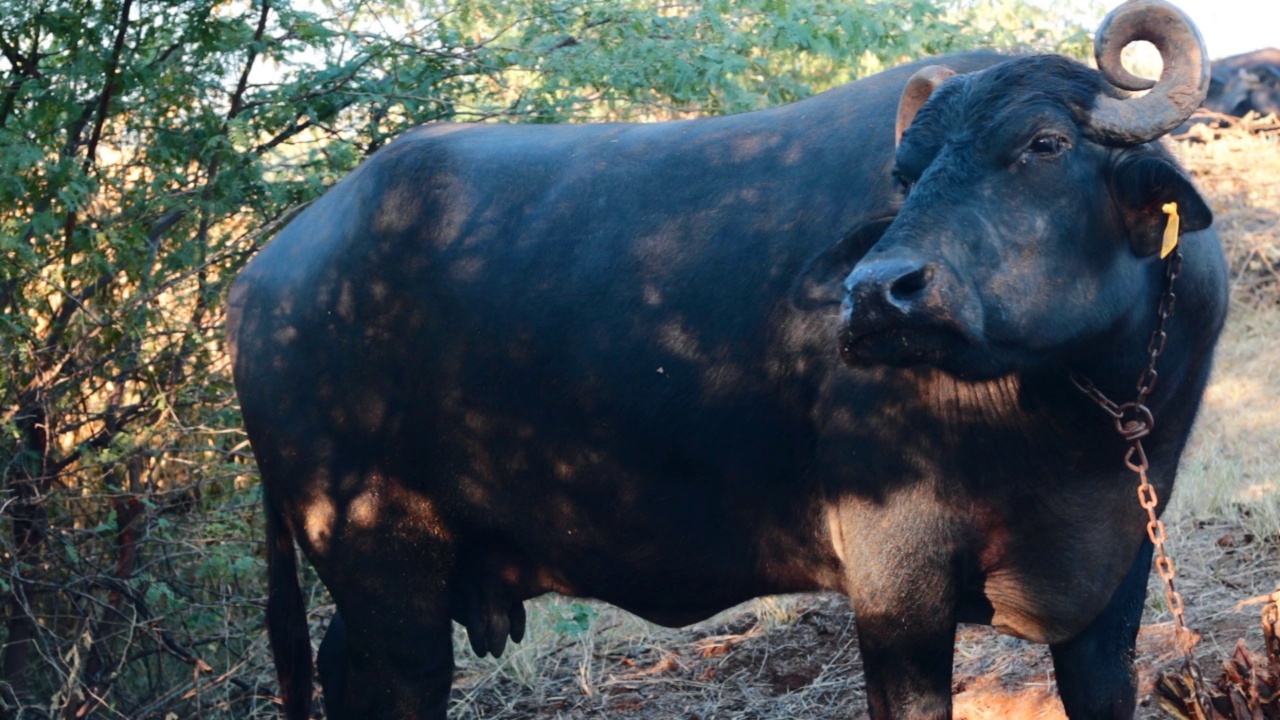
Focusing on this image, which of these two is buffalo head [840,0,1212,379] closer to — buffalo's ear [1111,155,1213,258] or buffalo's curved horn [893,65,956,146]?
buffalo's ear [1111,155,1213,258]

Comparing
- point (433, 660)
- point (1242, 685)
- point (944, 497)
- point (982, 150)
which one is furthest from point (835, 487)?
point (433, 660)

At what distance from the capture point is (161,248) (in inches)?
221

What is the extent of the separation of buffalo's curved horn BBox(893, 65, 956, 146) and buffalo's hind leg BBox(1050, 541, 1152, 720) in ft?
4.58

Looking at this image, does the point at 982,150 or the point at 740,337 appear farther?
the point at 740,337

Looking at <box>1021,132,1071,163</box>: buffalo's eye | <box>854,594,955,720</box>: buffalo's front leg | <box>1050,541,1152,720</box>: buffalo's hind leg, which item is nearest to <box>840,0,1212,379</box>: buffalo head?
<box>1021,132,1071,163</box>: buffalo's eye

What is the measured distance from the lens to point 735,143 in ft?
12.7

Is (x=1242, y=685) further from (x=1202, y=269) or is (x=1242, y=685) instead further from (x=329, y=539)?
(x=329, y=539)

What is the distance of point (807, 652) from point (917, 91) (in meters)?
3.03

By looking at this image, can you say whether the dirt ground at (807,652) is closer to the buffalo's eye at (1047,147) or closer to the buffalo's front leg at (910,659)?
the buffalo's front leg at (910,659)

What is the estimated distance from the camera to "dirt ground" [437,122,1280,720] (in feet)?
16.1

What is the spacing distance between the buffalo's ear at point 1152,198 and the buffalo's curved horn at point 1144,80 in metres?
0.07

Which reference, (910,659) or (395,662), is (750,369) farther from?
(395,662)

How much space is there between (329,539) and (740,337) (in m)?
1.53

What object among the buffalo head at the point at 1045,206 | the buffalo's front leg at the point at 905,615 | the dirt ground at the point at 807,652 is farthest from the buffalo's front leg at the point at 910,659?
the dirt ground at the point at 807,652
